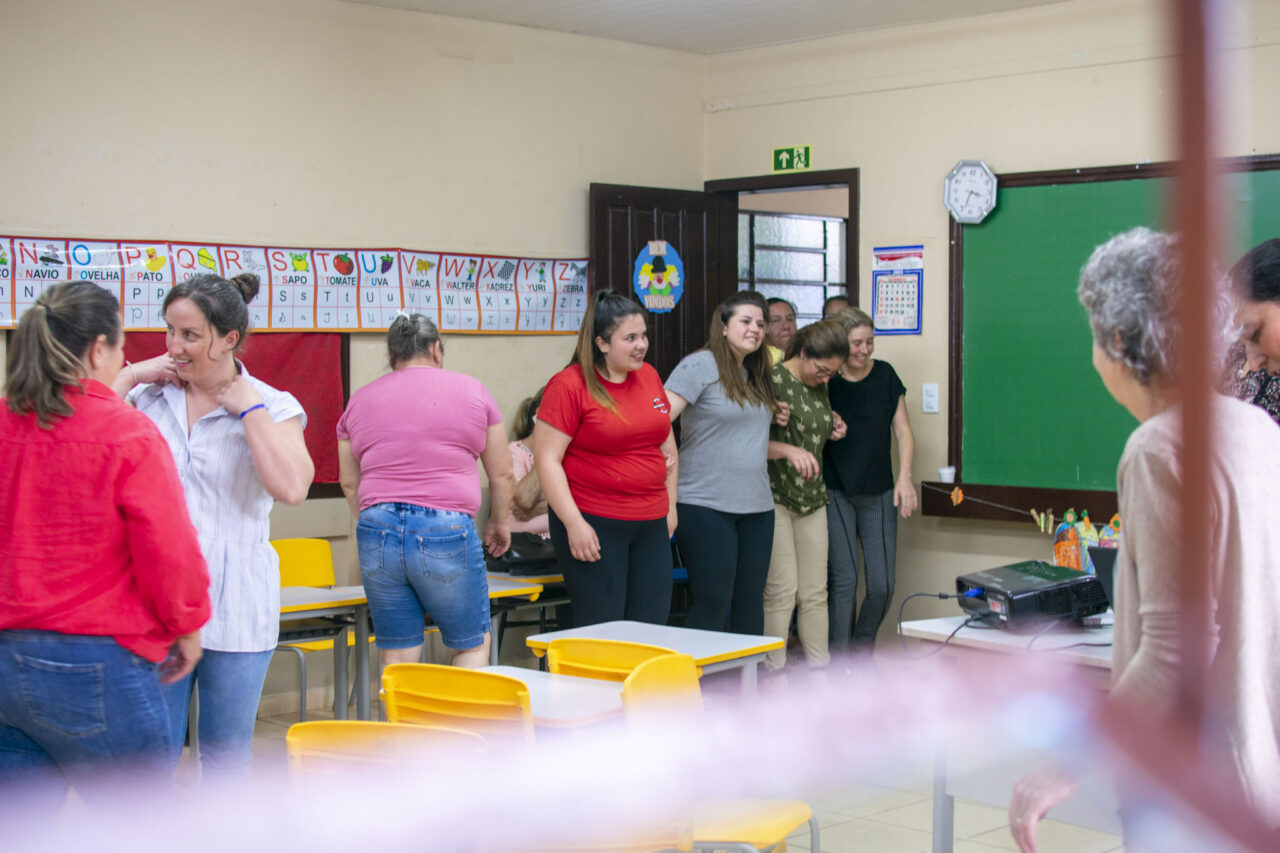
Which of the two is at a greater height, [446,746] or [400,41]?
[400,41]

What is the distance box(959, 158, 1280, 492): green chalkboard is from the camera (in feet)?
17.0

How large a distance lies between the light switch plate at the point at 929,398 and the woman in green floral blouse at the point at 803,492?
633 mm

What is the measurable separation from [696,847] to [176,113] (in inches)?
140

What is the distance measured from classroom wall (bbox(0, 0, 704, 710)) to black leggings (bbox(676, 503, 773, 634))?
4.66ft

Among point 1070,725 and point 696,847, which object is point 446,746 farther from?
point 1070,725

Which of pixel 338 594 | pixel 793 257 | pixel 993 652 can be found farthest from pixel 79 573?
pixel 793 257

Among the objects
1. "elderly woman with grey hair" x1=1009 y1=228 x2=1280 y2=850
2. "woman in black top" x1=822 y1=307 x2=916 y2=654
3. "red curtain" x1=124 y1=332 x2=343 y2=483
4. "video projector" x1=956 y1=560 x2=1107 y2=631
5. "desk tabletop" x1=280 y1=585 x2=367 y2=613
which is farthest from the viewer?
"woman in black top" x1=822 y1=307 x2=916 y2=654

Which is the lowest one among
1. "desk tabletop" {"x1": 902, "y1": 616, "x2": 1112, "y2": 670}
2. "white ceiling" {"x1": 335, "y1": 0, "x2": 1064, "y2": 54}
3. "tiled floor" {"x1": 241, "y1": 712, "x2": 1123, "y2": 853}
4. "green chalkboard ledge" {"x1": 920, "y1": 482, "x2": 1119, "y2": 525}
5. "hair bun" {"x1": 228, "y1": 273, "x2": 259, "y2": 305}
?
"tiled floor" {"x1": 241, "y1": 712, "x2": 1123, "y2": 853}

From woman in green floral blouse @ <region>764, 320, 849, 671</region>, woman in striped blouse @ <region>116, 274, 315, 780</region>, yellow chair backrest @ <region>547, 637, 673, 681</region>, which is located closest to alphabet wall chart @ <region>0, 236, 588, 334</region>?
woman in green floral blouse @ <region>764, 320, 849, 671</region>

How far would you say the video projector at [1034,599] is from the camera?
2779 mm

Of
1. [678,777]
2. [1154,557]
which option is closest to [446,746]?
[678,777]

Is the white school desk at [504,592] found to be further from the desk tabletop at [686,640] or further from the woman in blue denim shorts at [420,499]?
the desk tabletop at [686,640]

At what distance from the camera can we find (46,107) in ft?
14.6

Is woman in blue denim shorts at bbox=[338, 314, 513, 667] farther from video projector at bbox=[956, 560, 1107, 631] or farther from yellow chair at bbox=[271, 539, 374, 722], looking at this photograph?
video projector at bbox=[956, 560, 1107, 631]
